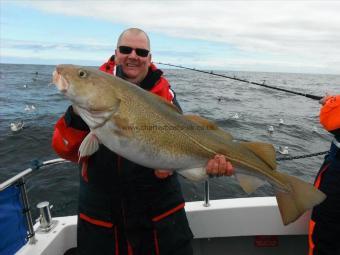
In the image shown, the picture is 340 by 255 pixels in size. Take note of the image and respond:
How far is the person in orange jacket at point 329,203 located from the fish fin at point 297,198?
0.62 meters

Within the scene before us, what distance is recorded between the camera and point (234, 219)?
496 centimetres

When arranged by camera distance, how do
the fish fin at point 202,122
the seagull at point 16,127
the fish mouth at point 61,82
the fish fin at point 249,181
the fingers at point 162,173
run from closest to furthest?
the fish mouth at point 61,82
the fingers at point 162,173
the fish fin at point 202,122
the fish fin at point 249,181
the seagull at point 16,127

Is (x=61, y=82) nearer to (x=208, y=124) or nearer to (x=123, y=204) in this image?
(x=123, y=204)

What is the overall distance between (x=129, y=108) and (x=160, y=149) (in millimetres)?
471

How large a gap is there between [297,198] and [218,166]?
877 millimetres

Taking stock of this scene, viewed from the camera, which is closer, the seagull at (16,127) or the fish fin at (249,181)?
the fish fin at (249,181)

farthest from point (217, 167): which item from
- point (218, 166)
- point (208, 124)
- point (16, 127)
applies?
point (16, 127)

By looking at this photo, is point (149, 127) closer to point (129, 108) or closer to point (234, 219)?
point (129, 108)

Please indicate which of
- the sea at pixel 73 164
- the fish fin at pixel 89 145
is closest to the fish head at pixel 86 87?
the fish fin at pixel 89 145

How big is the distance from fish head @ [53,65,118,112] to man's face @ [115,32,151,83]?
2.57 feet

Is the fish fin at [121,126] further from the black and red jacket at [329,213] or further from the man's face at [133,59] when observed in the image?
the black and red jacket at [329,213]

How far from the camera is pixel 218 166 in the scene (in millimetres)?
3400

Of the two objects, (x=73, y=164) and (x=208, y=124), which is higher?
(x=208, y=124)

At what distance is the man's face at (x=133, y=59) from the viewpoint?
12.3ft
